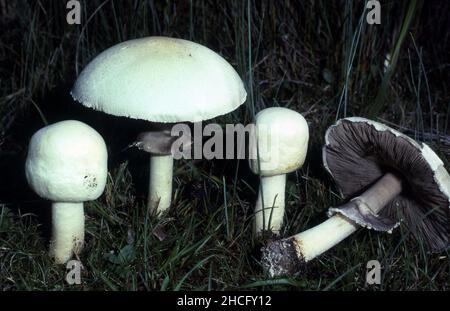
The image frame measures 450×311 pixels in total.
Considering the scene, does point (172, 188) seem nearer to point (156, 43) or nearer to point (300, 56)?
point (156, 43)

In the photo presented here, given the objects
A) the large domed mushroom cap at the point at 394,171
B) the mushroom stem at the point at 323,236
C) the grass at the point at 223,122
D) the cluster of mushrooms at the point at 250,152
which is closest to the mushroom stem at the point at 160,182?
the cluster of mushrooms at the point at 250,152

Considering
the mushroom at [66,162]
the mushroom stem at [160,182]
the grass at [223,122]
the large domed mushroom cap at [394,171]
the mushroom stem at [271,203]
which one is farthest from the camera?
the mushroom stem at [160,182]

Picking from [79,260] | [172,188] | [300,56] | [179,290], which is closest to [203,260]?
[179,290]

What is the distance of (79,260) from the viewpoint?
3.31 meters

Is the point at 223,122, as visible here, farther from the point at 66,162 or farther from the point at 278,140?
the point at 66,162

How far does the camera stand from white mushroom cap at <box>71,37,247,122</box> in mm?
2984

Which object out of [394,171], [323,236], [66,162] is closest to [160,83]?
[66,162]

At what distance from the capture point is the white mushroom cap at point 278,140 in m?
3.30

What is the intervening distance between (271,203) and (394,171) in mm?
865

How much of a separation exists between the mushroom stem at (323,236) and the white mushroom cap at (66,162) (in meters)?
1.15

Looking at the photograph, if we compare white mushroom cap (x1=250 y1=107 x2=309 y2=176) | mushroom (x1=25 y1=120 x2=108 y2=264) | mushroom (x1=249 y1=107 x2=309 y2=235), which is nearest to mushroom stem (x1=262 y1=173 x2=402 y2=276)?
mushroom (x1=249 y1=107 x2=309 y2=235)

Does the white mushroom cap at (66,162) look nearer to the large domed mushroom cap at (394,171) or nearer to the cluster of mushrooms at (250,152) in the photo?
the cluster of mushrooms at (250,152)

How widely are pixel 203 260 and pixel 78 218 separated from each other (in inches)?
33.3

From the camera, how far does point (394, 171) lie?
362 cm
